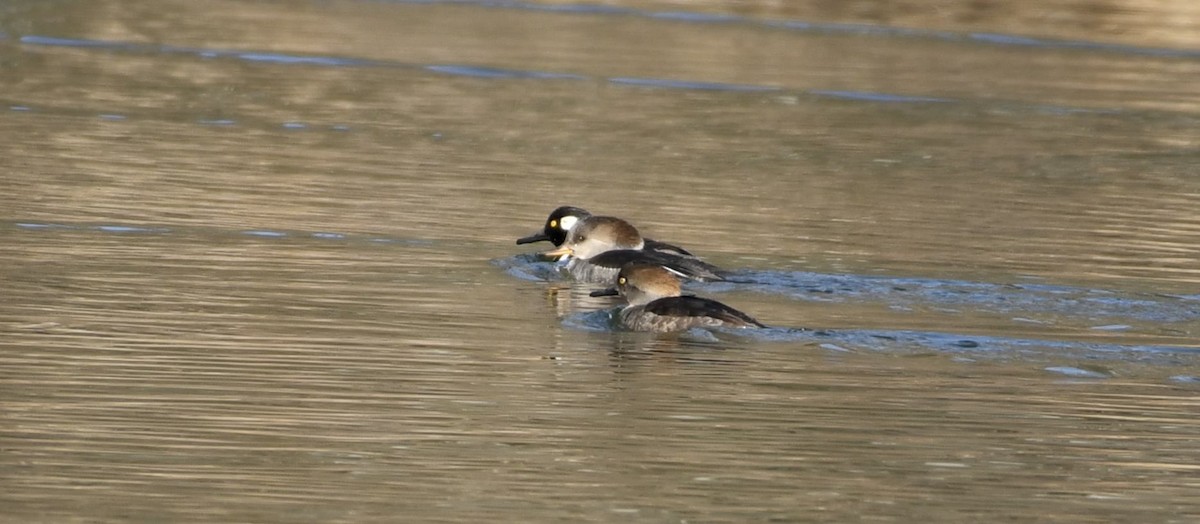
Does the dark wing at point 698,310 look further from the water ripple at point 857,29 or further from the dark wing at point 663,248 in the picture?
the water ripple at point 857,29

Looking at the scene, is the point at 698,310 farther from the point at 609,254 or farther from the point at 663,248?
the point at 663,248

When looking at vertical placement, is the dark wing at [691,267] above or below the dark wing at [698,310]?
below

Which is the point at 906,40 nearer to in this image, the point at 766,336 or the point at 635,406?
the point at 766,336

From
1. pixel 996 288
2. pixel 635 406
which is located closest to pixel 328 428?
pixel 635 406

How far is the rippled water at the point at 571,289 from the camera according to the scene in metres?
8.48

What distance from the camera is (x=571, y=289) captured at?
538 inches

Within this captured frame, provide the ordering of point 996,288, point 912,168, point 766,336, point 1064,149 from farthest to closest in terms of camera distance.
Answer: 1. point 1064,149
2. point 912,168
3. point 996,288
4. point 766,336

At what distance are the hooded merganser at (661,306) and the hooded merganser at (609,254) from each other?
2.03 feet

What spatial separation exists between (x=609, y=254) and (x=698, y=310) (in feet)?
7.78

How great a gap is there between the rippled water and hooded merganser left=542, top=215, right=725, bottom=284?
21 centimetres

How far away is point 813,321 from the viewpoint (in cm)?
1192

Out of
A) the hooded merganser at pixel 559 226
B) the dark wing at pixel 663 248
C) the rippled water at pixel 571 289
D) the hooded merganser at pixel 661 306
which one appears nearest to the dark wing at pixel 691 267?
the rippled water at pixel 571 289

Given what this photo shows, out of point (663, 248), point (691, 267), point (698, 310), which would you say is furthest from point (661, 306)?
point (663, 248)

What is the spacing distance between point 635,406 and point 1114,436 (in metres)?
1.99
